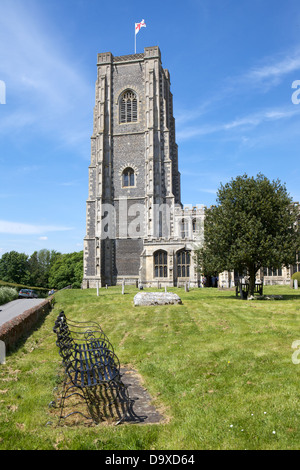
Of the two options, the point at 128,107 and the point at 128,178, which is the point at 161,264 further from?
the point at 128,107

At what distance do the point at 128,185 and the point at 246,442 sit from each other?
42440 millimetres

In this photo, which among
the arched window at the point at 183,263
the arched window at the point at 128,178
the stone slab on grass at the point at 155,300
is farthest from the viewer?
the arched window at the point at 128,178

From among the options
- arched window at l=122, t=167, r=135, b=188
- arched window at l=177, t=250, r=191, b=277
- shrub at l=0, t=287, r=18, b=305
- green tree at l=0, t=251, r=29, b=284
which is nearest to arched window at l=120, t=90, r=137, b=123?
arched window at l=122, t=167, r=135, b=188

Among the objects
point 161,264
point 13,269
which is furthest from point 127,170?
point 13,269

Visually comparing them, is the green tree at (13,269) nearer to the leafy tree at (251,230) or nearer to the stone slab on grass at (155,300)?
the leafy tree at (251,230)

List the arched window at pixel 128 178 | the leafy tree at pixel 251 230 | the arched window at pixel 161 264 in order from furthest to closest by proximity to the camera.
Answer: the arched window at pixel 128 178
the arched window at pixel 161 264
the leafy tree at pixel 251 230

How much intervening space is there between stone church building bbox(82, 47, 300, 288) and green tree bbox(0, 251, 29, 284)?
127ft

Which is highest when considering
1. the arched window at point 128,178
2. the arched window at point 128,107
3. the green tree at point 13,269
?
the arched window at point 128,107

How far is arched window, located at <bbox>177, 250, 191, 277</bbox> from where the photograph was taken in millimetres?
36531

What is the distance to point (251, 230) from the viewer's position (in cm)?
1981

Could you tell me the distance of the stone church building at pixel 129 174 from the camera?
142ft

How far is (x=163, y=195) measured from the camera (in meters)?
43.9

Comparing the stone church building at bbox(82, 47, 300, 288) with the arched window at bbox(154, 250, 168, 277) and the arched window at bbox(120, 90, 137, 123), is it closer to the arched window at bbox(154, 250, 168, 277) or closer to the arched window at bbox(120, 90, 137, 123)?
the arched window at bbox(120, 90, 137, 123)

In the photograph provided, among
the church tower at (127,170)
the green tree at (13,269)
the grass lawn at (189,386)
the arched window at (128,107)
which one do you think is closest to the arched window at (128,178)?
the church tower at (127,170)
